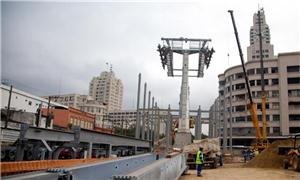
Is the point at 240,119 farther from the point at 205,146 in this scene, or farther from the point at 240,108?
the point at 205,146

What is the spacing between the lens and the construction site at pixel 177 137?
8.67m

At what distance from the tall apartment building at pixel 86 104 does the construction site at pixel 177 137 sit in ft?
77.0

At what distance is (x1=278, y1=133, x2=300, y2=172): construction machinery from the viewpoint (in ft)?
57.9

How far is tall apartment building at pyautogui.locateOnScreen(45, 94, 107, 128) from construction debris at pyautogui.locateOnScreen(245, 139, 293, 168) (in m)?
55.4

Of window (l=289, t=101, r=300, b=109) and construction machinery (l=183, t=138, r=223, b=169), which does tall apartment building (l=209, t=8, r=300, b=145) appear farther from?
construction machinery (l=183, t=138, r=223, b=169)

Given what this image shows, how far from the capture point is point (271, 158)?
2177 cm

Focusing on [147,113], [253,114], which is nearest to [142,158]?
[147,113]

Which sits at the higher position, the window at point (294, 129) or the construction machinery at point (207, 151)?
the window at point (294, 129)

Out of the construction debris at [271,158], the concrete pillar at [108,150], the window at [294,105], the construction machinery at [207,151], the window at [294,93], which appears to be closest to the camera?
the concrete pillar at [108,150]

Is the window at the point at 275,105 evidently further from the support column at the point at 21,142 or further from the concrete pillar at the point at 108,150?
the support column at the point at 21,142

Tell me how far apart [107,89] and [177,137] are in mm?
74832

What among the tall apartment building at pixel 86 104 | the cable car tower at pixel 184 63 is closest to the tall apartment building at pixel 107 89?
the tall apartment building at pixel 86 104

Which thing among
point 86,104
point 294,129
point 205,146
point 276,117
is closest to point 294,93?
point 276,117

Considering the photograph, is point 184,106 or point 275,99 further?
point 275,99
